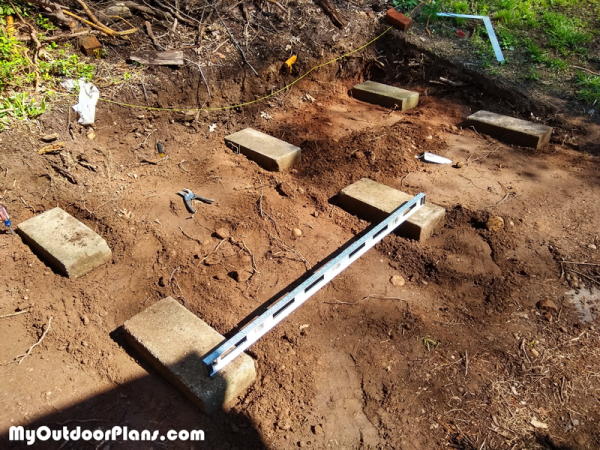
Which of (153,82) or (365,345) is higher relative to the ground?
(153,82)

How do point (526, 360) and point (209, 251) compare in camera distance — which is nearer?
point (526, 360)

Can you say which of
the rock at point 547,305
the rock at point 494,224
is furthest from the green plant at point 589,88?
the rock at point 547,305

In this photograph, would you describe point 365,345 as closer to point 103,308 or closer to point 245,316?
point 245,316

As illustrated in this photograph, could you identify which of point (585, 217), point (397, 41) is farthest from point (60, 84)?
point (585, 217)

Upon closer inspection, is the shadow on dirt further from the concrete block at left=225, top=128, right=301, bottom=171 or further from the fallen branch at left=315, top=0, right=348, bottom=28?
the fallen branch at left=315, top=0, right=348, bottom=28

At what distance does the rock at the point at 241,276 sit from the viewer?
338 cm

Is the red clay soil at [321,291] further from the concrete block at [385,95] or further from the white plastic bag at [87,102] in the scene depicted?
the concrete block at [385,95]

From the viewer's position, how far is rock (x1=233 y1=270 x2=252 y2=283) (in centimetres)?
338

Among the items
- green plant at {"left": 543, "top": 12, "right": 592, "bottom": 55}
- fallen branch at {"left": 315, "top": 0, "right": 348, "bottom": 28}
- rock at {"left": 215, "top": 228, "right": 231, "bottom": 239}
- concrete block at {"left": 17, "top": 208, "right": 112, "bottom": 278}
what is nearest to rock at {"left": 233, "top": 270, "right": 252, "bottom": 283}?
rock at {"left": 215, "top": 228, "right": 231, "bottom": 239}

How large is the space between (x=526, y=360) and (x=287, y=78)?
485cm

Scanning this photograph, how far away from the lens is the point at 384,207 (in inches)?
154

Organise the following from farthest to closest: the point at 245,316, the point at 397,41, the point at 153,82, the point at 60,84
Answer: the point at 397,41
the point at 153,82
the point at 60,84
the point at 245,316

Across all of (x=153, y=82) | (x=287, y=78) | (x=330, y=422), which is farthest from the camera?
(x=287, y=78)

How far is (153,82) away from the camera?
5027 millimetres
